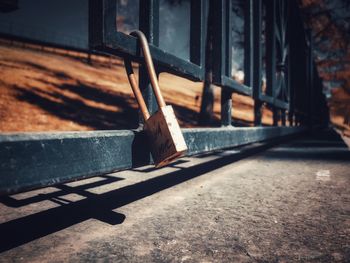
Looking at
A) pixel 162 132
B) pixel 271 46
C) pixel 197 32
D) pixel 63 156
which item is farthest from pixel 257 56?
pixel 63 156

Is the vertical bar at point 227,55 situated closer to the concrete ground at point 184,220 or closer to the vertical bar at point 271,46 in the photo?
the concrete ground at point 184,220

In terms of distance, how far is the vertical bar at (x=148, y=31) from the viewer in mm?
1104

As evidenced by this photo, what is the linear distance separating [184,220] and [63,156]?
1.83 feet

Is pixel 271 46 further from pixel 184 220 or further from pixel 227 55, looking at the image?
pixel 184 220

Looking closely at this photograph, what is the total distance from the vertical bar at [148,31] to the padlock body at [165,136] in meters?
0.23

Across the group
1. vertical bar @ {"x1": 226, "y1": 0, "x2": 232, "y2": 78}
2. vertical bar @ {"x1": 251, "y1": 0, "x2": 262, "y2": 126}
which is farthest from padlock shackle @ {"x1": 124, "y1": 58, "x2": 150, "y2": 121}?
vertical bar @ {"x1": 251, "y1": 0, "x2": 262, "y2": 126}

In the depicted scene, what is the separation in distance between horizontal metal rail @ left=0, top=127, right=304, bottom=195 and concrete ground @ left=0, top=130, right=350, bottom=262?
26cm

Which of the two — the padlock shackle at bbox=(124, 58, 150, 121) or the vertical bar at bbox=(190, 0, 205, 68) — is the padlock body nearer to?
the padlock shackle at bbox=(124, 58, 150, 121)

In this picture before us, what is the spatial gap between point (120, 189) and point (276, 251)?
3.11 ft

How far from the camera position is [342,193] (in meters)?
1.34

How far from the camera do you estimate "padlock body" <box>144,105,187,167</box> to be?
29.9 inches

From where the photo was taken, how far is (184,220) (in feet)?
3.37

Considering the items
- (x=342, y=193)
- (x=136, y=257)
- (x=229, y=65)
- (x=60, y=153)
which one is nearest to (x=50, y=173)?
(x=60, y=153)

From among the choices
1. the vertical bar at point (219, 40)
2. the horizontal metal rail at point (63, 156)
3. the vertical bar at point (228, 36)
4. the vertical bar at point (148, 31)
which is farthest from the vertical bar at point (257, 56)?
the horizontal metal rail at point (63, 156)
